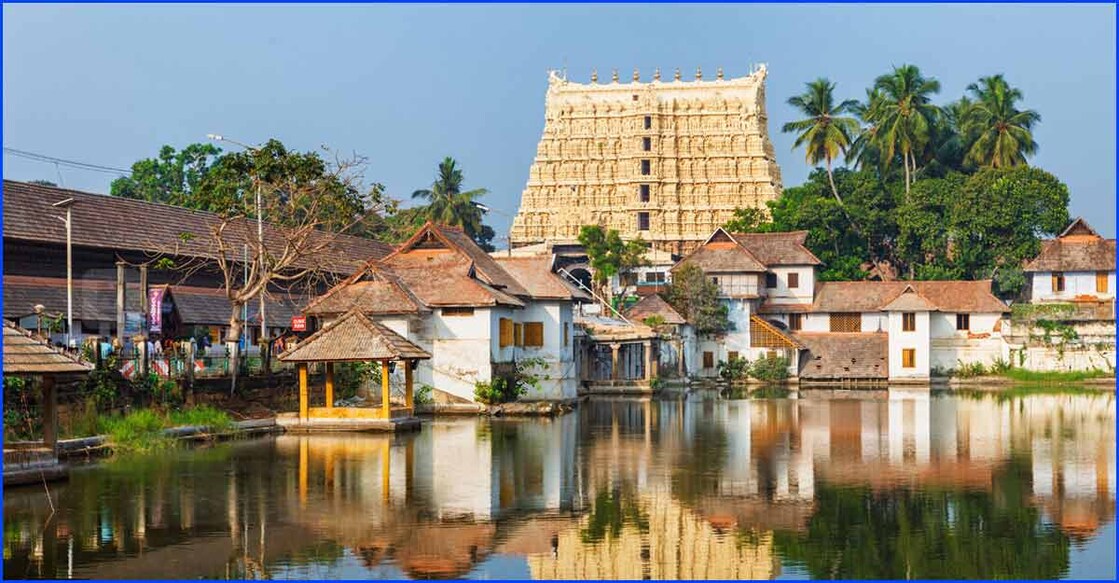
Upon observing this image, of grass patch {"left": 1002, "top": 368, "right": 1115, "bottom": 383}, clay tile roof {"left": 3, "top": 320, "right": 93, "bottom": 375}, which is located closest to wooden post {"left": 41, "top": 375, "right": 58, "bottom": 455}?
clay tile roof {"left": 3, "top": 320, "right": 93, "bottom": 375}

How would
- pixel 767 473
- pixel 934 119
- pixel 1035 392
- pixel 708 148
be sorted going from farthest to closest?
pixel 708 148, pixel 934 119, pixel 1035 392, pixel 767 473

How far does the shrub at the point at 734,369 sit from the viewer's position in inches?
2495

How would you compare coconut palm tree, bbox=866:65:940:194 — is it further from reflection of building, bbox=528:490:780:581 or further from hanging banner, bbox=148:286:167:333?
reflection of building, bbox=528:490:780:581

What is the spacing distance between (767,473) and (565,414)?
625 inches

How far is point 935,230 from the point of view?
72312 mm

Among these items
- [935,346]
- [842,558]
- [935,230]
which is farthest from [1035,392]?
[842,558]

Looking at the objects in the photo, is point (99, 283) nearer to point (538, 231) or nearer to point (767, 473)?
point (767, 473)

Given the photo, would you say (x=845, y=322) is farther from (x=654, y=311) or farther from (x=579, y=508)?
(x=579, y=508)

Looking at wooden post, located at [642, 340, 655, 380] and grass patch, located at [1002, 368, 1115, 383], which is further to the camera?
grass patch, located at [1002, 368, 1115, 383]

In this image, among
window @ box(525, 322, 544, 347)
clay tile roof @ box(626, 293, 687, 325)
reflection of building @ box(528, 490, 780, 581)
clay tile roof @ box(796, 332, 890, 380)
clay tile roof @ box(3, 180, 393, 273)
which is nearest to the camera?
reflection of building @ box(528, 490, 780, 581)

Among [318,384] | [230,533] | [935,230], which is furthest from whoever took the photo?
[935,230]

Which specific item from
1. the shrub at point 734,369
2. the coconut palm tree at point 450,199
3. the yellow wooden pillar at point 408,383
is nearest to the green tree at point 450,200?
the coconut palm tree at point 450,199

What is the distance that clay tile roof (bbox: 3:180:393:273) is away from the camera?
3791 centimetres

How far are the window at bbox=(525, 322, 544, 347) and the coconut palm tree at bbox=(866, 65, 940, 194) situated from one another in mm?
38582
